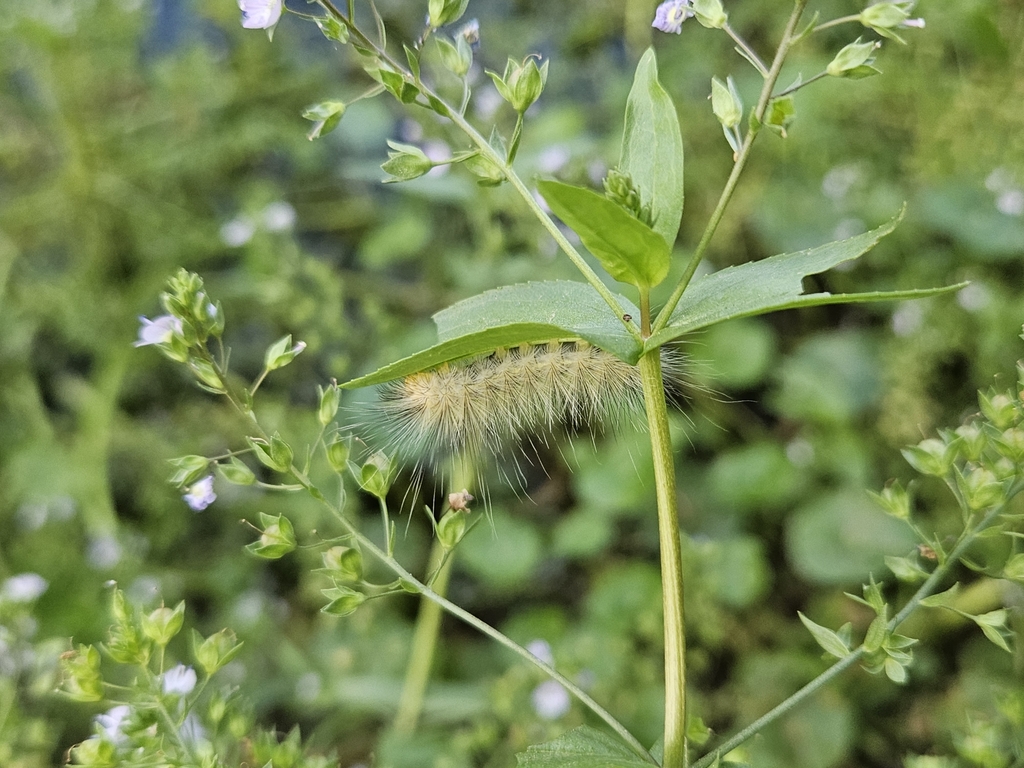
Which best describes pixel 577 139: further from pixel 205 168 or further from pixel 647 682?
pixel 647 682

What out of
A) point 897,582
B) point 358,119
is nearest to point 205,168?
point 358,119

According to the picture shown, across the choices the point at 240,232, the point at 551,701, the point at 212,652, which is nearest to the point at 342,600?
the point at 212,652

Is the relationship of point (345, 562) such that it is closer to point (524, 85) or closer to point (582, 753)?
point (582, 753)

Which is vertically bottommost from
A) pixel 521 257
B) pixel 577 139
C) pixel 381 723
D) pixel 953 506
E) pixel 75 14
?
pixel 381 723

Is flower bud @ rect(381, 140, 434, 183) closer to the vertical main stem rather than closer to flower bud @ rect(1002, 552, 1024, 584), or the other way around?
the vertical main stem

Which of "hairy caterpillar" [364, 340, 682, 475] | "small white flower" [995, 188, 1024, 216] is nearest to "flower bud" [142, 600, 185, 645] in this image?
"hairy caterpillar" [364, 340, 682, 475]

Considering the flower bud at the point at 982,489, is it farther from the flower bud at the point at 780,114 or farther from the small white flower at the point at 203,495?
the small white flower at the point at 203,495
